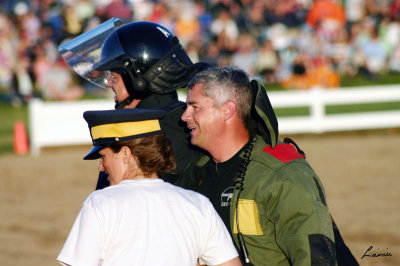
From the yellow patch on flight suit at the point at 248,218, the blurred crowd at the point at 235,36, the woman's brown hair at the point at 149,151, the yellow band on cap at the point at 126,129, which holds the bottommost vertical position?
the yellow patch on flight suit at the point at 248,218

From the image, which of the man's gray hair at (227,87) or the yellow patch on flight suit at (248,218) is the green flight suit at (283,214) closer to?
the yellow patch on flight suit at (248,218)

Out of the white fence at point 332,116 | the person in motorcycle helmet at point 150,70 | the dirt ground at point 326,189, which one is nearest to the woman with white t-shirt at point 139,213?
the person in motorcycle helmet at point 150,70

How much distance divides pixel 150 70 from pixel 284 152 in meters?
1.04

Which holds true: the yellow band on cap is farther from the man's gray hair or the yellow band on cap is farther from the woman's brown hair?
the man's gray hair

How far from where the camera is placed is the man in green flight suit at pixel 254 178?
3047 millimetres

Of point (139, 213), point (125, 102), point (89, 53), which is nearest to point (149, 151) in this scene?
point (139, 213)

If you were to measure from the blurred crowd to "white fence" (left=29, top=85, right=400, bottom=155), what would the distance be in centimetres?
302

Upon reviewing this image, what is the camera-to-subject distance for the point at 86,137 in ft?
46.1

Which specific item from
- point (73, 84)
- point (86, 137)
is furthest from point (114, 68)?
point (73, 84)

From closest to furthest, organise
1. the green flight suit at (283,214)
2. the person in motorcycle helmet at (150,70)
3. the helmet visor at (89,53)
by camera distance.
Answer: the green flight suit at (283,214) < the person in motorcycle helmet at (150,70) < the helmet visor at (89,53)

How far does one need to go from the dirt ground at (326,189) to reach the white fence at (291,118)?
33 cm

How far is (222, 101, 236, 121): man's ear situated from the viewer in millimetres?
3350

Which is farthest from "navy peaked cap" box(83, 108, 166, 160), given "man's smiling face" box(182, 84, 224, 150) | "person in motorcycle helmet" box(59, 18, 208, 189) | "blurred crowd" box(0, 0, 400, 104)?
"blurred crowd" box(0, 0, 400, 104)

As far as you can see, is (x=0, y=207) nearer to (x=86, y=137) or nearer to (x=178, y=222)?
(x=86, y=137)
